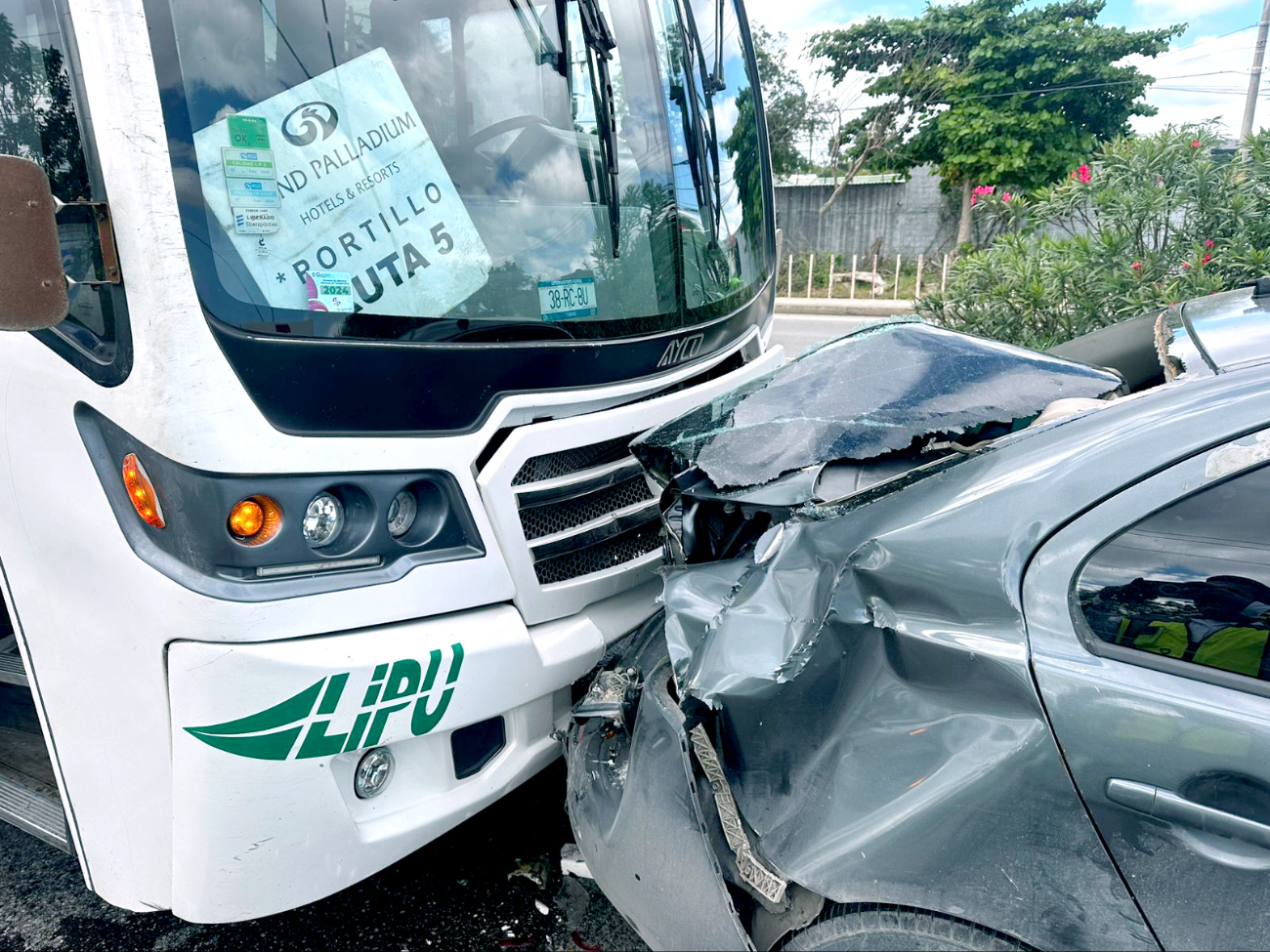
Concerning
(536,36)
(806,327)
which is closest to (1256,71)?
(806,327)

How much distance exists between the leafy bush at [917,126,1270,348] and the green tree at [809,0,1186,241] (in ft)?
53.8

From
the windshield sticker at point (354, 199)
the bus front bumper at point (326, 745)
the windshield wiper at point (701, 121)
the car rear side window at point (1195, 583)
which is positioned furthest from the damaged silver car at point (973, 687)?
the windshield wiper at point (701, 121)

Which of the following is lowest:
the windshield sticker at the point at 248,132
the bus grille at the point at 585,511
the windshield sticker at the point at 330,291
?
the bus grille at the point at 585,511

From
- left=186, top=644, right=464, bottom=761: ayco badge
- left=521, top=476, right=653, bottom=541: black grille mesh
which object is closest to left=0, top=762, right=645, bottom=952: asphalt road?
left=186, top=644, right=464, bottom=761: ayco badge

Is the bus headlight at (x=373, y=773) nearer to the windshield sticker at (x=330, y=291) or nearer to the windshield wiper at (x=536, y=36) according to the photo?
the windshield sticker at (x=330, y=291)

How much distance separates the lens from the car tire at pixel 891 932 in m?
1.48

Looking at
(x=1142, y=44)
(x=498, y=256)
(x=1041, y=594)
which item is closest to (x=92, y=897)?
(x=498, y=256)

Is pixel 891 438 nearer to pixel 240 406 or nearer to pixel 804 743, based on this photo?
pixel 804 743

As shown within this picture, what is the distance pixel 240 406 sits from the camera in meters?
1.78

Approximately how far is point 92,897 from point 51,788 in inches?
20.9

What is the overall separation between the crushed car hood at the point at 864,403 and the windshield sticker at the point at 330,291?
0.76 m

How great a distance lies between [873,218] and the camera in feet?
73.8

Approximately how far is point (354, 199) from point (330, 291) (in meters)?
0.24

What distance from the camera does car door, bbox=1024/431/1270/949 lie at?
131cm
